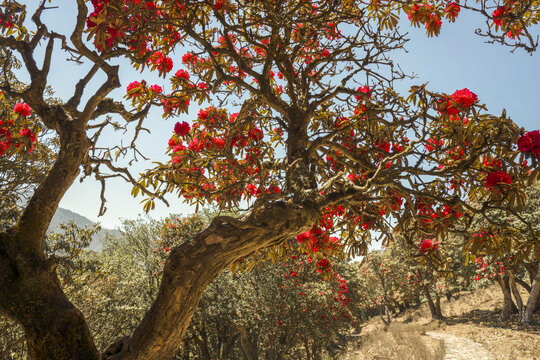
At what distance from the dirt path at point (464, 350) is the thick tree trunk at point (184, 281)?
1241 centimetres

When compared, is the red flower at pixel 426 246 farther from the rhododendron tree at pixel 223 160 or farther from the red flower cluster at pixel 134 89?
the red flower cluster at pixel 134 89

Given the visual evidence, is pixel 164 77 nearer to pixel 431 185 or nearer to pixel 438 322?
pixel 431 185

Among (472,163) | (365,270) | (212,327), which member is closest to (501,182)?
(472,163)

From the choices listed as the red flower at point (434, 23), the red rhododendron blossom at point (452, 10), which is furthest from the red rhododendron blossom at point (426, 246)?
the red rhododendron blossom at point (452, 10)

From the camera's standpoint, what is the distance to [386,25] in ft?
10.5

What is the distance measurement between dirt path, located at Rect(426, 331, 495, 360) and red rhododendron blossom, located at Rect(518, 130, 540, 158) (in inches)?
460

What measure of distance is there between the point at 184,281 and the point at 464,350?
14.3 meters

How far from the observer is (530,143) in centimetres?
181

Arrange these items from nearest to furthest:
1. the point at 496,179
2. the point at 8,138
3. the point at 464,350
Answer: the point at 496,179 < the point at 8,138 < the point at 464,350

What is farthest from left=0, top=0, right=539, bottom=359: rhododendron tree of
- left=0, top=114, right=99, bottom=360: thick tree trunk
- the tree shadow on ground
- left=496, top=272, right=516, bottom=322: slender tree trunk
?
left=496, top=272, right=516, bottom=322: slender tree trunk

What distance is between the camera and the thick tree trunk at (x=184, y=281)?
1409mm

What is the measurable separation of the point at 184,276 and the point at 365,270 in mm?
28183

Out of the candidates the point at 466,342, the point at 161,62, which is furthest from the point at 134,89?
the point at 466,342

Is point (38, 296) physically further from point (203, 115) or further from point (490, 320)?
point (490, 320)
